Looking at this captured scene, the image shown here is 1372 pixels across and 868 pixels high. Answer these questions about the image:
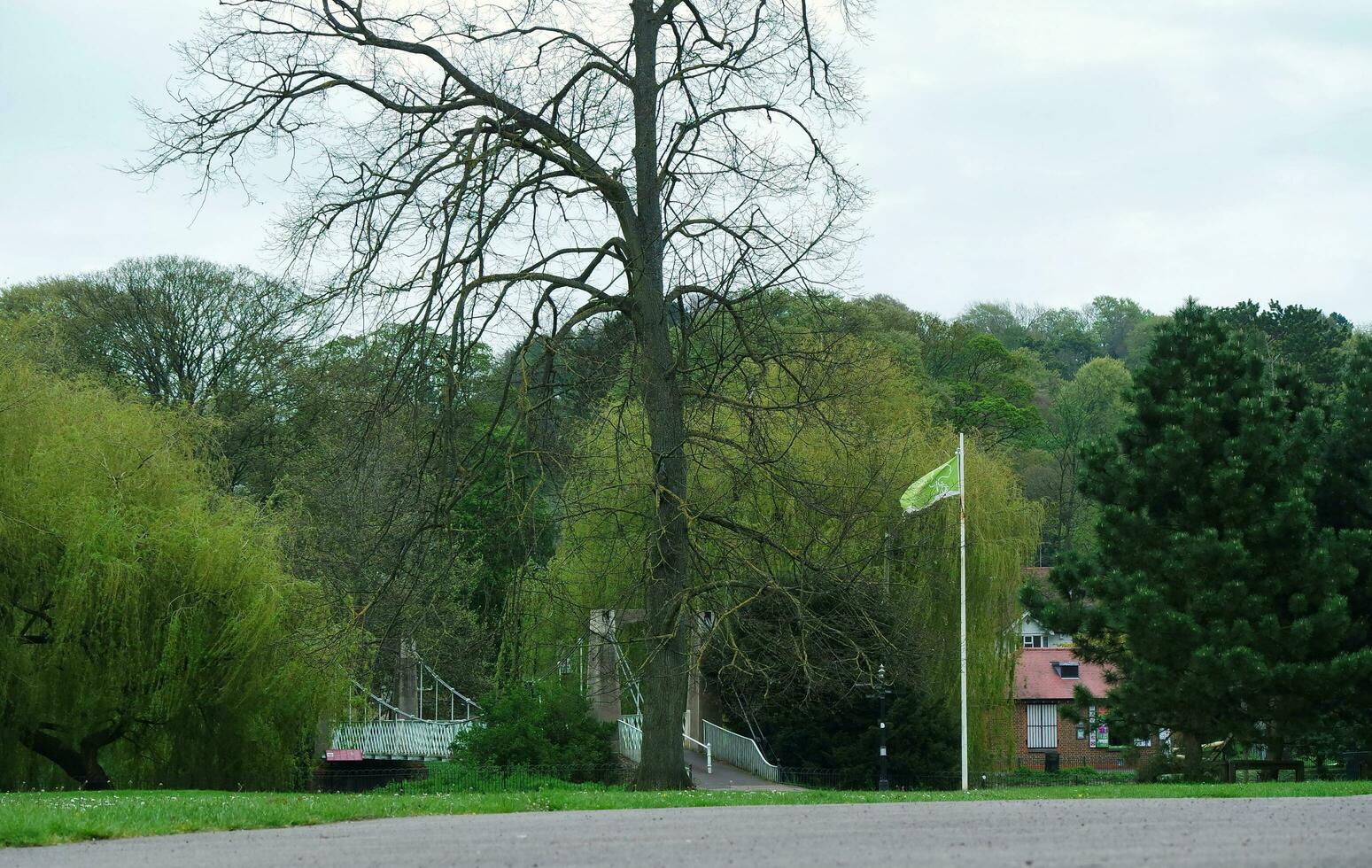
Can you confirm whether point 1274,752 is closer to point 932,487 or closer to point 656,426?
point 932,487

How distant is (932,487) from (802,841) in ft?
73.5

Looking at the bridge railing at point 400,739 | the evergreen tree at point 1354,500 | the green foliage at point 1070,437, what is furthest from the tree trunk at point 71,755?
the green foliage at point 1070,437

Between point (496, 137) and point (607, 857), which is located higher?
point (496, 137)

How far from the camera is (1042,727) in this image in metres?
59.4

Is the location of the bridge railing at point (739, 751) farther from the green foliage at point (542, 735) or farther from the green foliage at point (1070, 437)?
the green foliage at point (1070, 437)

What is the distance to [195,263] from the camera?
50.6 meters

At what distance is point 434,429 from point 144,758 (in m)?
13.4

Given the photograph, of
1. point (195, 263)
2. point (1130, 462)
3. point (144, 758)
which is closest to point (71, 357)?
point (195, 263)

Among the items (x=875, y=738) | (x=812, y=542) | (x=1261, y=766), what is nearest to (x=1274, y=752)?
(x=1261, y=766)

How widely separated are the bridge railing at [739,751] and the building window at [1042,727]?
861 inches

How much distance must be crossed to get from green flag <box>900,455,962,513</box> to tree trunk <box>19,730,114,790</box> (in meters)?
17.2

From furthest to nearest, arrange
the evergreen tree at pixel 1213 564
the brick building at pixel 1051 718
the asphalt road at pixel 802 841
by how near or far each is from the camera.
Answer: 1. the brick building at pixel 1051 718
2. the evergreen tree at pixel 1213 564
3. the asphalt road at pixel 802 841

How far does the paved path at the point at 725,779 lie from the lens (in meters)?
32.6

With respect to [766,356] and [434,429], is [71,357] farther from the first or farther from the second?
[766,356]
